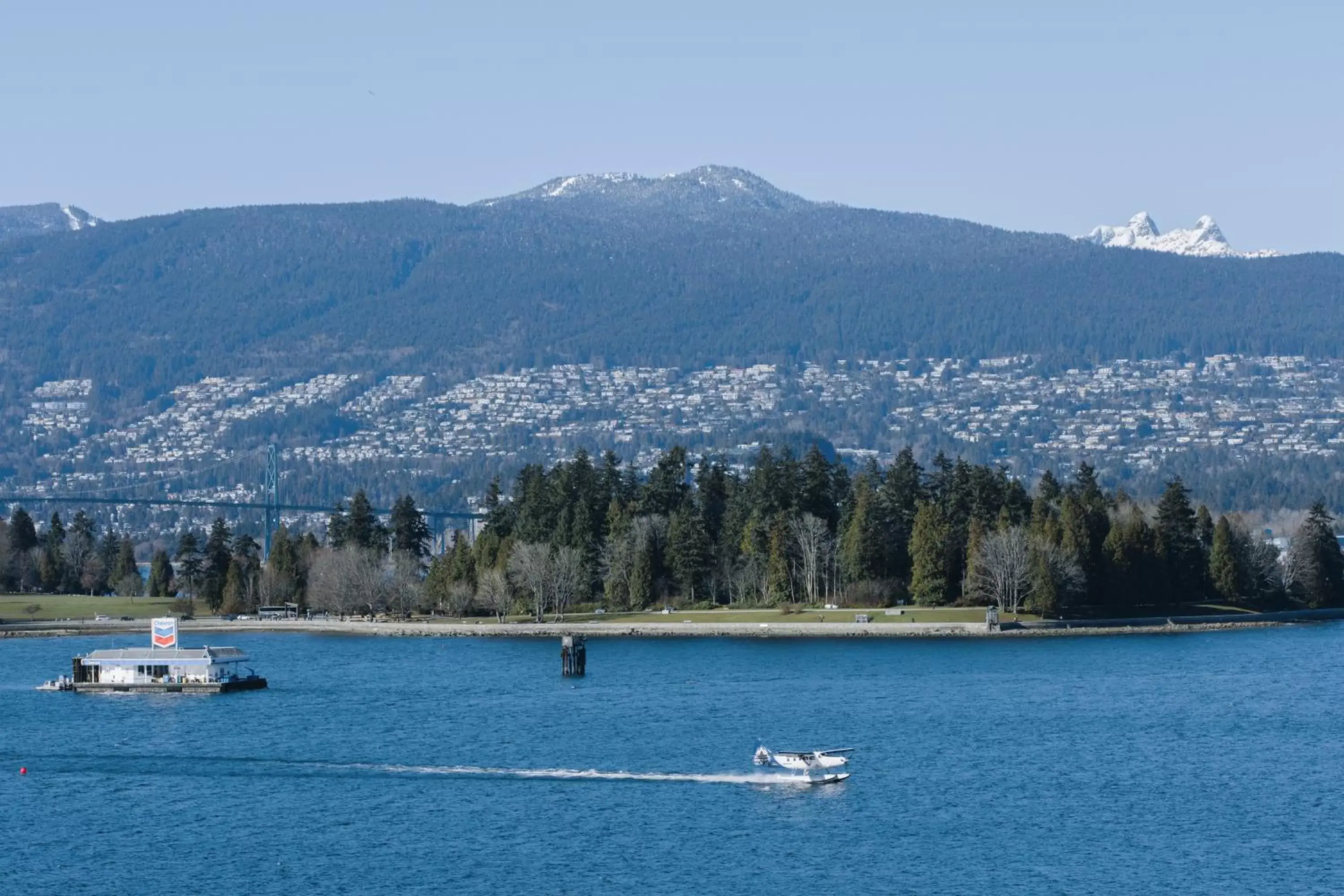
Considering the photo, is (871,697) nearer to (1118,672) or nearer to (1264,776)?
(1118,672)

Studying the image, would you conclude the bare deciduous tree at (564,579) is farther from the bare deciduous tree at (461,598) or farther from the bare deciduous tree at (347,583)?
the bare deciduous tree at (347,583)

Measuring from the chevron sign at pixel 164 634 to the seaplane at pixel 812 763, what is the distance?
3842cm

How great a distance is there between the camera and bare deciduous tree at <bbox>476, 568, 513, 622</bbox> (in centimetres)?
12094

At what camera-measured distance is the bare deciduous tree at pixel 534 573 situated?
11925cm

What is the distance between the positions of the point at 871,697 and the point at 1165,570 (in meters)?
38.8

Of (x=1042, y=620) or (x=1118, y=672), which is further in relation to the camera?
(x=1042, y=620)

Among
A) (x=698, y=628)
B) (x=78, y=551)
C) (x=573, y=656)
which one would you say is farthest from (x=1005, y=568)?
(x=78, y=551)

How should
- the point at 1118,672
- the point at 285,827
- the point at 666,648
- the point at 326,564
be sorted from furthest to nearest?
the point at 326,564
the point at 666,648
the point at 1118,672
the point at 285,827

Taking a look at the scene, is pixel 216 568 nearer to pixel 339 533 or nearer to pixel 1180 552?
pixel 339 533

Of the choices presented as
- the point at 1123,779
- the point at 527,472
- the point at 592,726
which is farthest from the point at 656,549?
the point at 1123,779

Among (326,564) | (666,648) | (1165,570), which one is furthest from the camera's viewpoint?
(326,564)

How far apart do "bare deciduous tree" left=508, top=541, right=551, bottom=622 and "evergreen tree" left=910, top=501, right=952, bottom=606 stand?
2001 centimetres

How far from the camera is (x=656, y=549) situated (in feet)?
398

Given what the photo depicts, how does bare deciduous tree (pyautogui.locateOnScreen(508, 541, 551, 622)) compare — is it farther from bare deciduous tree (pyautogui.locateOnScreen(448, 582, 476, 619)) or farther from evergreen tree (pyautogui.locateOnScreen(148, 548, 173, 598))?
evergreen tree (pyautogui.locateOnScreen(148, 548, 173, 598))
